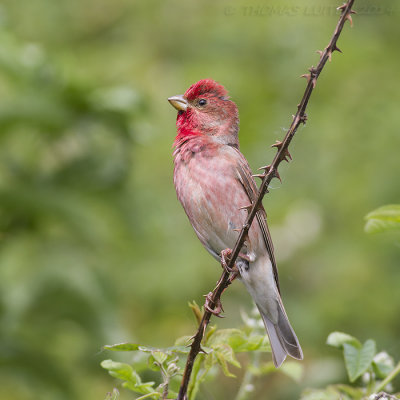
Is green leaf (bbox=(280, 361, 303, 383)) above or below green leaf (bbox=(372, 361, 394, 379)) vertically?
above

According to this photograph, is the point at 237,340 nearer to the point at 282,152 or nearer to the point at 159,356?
the point at 159,356

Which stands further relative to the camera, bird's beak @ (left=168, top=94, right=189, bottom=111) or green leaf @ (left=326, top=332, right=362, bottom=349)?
bird's beak @ (left=168, top=94, right=189, bottom=111)

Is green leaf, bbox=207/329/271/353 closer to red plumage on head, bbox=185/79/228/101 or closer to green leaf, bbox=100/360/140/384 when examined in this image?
green leaf, bbox=100/360/140/384

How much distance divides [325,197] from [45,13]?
3.49 m

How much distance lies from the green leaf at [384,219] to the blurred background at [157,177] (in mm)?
582

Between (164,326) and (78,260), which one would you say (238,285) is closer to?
(164,326)

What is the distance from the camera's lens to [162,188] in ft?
22.2

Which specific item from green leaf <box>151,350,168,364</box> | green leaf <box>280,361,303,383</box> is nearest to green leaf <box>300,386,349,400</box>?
green leaf <box>280,361,303,383</box>

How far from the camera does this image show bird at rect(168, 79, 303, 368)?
3916 mm

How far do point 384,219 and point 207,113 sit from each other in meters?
1.79

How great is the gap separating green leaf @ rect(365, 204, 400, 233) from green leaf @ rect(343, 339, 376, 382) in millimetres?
419

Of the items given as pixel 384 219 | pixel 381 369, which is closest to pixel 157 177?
pixel 384 219

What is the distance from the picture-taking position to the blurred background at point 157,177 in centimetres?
476

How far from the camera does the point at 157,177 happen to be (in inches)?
272
